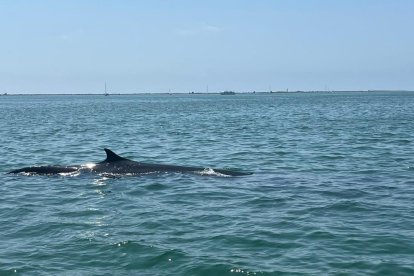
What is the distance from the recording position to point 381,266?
404 inches

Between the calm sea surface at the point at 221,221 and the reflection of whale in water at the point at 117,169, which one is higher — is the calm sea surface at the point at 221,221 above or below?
below

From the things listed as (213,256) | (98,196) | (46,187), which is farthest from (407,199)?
(46,187)

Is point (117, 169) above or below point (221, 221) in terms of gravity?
above

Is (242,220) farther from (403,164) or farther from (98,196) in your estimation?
(403,164)

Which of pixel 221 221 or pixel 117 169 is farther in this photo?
pixel 117 169

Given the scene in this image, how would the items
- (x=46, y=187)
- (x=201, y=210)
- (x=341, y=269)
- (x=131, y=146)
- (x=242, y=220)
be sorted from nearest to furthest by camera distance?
(x=341, y=269) < (x=242, y=220) < (x=201, y=210) < (x=46, y=187) < (x=131, y=146)

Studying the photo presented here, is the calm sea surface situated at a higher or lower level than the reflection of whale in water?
lower

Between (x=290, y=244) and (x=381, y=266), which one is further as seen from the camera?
(x=290, y=244)

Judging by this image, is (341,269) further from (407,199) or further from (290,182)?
(290,182)

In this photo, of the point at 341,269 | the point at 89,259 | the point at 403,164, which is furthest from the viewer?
the point at 403,164

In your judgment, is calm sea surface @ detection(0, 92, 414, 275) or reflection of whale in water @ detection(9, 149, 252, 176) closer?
calm sea surface @ detection(0, 92, 414, 275)

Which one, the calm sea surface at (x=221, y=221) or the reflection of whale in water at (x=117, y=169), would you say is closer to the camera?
the calm sea surface at (x=221, y=221)

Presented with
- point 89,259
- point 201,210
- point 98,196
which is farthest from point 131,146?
point 89,259

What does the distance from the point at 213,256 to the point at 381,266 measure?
2.98m
